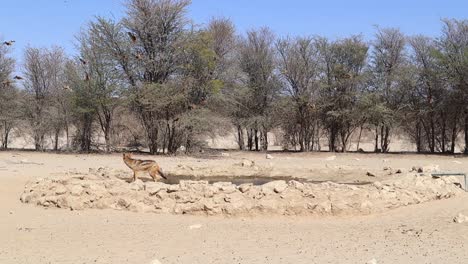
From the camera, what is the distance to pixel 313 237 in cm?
1073

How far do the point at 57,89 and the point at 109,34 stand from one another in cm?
589

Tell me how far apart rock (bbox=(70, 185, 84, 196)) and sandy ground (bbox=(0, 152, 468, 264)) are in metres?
0.69

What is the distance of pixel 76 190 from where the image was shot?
14.4 metres

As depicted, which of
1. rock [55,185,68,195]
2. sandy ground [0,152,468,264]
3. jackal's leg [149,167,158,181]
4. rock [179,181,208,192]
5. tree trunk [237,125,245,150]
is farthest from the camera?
tree trunk [237,125,245,150]

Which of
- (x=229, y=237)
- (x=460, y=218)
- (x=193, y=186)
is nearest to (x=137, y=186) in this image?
(x=193, y=186)

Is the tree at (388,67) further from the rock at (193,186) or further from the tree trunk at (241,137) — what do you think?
the rock at (193,186)

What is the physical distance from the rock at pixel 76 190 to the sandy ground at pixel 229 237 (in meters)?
0.69

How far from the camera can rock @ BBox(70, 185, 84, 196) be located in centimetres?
1429

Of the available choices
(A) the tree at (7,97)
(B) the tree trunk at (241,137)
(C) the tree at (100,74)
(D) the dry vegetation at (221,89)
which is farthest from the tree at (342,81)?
(A) the tree at (7,97)

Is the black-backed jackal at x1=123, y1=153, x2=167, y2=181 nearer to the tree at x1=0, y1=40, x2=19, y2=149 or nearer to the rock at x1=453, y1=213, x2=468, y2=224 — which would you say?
the rock at x1=453, y1=213, x2=468, y2=224

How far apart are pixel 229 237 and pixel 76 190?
5326 millimetres

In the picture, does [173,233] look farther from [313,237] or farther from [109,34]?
[109,34]

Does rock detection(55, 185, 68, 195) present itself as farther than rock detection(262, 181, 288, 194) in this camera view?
Yes

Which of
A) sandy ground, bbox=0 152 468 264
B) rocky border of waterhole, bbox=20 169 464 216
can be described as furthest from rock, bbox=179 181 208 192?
sandy ground, bbox=0 152 468 264
